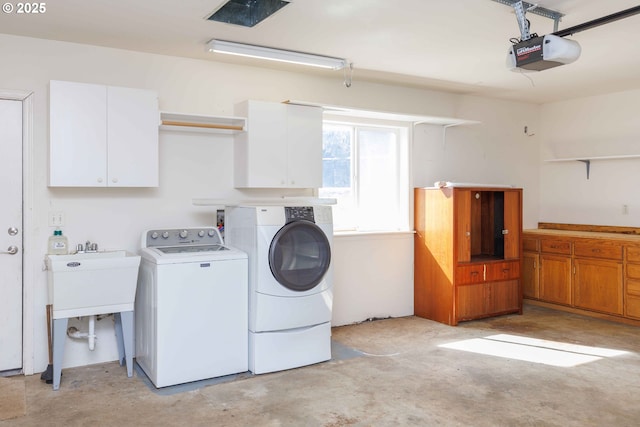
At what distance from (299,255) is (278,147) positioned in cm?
99

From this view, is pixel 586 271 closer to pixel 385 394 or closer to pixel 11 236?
pixel 385 394

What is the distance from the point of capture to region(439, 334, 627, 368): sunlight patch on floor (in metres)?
4.04

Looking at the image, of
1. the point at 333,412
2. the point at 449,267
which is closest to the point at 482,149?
the point at 449,267

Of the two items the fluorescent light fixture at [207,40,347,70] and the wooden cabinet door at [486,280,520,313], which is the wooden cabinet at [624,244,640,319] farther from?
the fluorescent light fixture at [207,40,347,70]

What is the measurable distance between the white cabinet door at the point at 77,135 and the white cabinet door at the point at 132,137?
5 cm

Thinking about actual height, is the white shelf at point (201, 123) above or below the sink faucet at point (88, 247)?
above

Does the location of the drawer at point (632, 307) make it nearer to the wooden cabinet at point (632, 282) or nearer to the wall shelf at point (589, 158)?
the wooden cabinet at point (632, 282)

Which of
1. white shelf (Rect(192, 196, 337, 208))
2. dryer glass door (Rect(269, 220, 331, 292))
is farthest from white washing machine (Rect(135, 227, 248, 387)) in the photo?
white shelf (Rect(192, 196, 337, 208))

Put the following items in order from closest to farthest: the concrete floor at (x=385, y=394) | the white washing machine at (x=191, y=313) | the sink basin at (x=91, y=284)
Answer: the concrete floor at (x=385, y=394) → the sink basin at (x=91, y=284) → the white washing machine at (x=191, y=313)

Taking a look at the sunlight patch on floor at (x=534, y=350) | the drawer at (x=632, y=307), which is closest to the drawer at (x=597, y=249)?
the drawer at (x=632, y=307)

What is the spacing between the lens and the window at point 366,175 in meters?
5.12

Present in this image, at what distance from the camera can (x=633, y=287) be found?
5.08m

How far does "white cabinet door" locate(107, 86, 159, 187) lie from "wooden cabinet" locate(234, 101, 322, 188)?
2.44ft

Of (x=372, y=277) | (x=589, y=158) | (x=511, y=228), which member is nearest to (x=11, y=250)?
(x=372, y=277)
